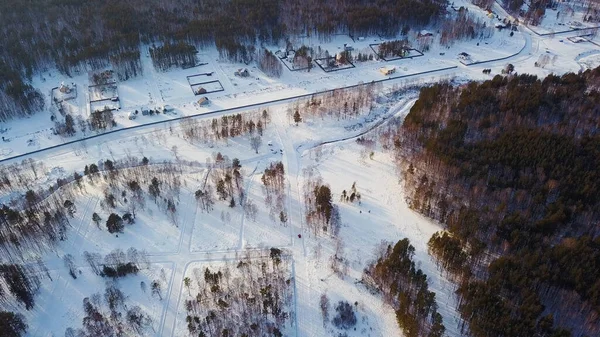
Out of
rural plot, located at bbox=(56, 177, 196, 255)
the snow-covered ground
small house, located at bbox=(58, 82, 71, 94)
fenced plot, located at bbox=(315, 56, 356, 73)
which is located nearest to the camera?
the snow-covered ground

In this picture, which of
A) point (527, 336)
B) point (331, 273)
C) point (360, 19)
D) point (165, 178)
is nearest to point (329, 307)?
point (331, 273)

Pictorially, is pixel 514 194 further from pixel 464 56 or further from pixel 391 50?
pixel 391 50

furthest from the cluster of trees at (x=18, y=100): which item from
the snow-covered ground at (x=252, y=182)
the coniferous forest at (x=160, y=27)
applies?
the snow-covered ground at (x=252, y=182)

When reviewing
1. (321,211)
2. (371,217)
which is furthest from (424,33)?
(321,211)

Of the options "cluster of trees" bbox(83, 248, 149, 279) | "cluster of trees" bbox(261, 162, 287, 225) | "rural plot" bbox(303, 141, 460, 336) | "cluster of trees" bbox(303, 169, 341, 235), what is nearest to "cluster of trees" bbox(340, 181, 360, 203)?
"rural plot" bbox(303, 141, 460, 336)

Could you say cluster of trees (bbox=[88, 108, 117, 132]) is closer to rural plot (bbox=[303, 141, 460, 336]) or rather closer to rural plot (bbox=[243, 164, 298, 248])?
rural plot (bbox=[243, 164, 298, 248])
